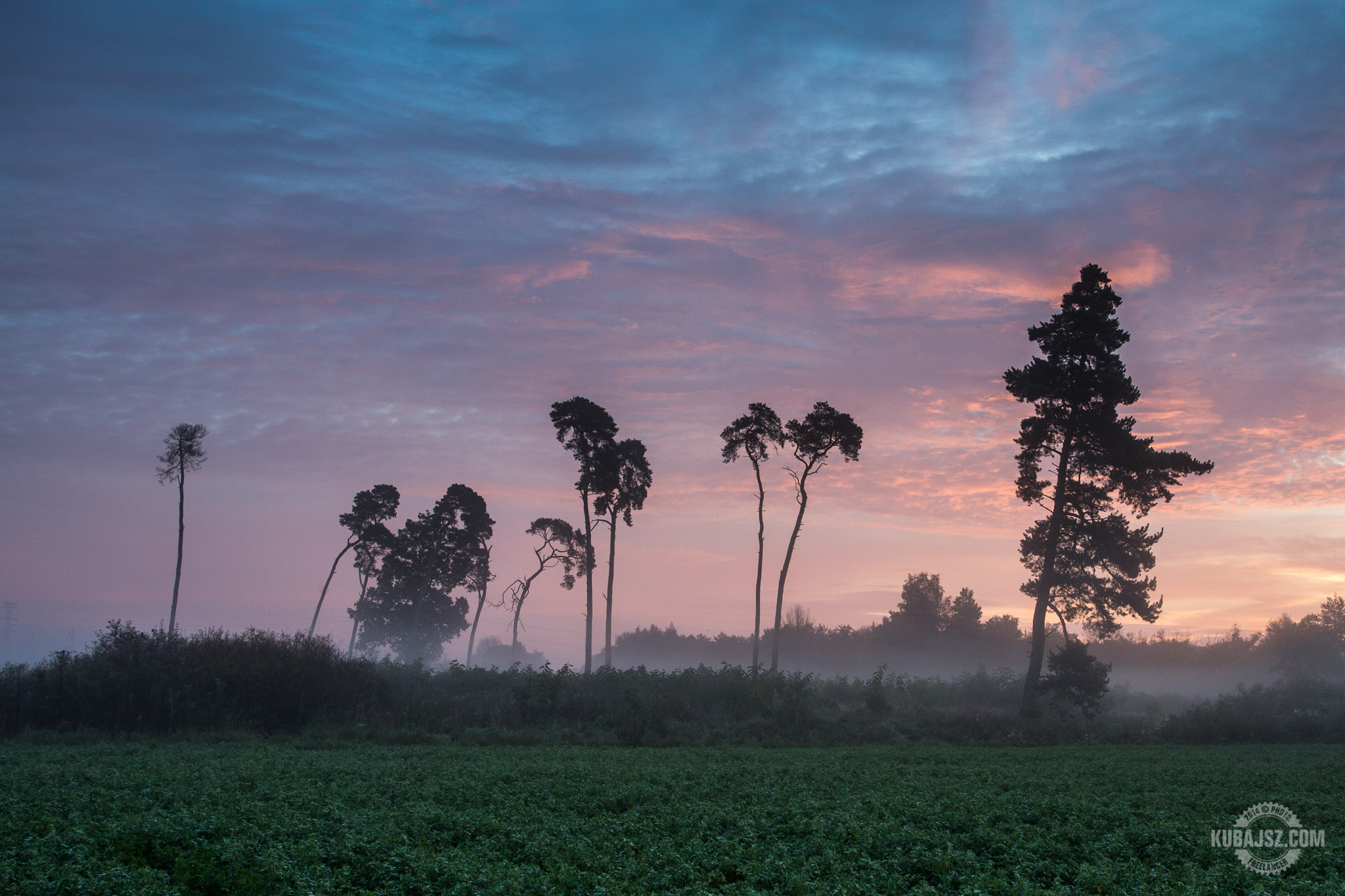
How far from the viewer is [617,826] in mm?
13297

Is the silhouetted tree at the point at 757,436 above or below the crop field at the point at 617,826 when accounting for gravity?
above

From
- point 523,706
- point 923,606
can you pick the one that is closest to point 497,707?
point 523,706

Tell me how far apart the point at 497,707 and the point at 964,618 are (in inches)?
2811

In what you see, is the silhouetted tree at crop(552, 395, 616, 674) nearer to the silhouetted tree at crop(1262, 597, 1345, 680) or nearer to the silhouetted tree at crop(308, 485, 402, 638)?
the silhouetted tree at crop(308, 485, 402, 638)

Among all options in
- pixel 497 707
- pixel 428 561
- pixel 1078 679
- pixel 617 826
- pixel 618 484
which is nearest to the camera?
pixel 617 826

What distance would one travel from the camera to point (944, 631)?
8888 centimetres

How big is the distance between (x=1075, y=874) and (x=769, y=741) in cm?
1925

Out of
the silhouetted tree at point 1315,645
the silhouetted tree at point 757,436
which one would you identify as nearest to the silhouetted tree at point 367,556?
the silhouetted tree at point 757,436

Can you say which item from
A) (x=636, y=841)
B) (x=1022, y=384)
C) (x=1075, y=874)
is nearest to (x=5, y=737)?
(x=636, y=841)


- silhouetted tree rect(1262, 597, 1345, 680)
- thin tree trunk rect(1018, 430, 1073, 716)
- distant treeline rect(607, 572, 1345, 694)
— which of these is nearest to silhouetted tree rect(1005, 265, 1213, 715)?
thin tree trunk rect(1018, 430, 1073, 716)

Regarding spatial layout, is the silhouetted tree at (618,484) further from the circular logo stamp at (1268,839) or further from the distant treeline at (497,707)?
the circular logo stamp at (1268,839)

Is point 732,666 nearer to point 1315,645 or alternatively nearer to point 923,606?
point 923,606

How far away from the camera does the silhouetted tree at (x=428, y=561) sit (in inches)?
2776

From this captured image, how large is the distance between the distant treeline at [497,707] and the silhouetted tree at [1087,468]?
5583mm
